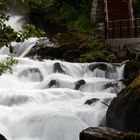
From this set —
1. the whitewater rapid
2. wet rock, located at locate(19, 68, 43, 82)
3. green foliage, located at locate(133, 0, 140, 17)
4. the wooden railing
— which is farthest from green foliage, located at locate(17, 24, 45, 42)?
green foliage, located at locate(133, 0, 140, 17)

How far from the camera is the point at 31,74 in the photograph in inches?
723

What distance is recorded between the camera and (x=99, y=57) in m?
20.1

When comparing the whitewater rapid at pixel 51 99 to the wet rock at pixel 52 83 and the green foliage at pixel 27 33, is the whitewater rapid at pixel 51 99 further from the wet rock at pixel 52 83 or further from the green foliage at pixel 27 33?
the green foliage at pixel 27 33

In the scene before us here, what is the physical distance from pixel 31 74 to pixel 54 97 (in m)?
3.18

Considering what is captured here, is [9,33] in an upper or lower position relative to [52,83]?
upper

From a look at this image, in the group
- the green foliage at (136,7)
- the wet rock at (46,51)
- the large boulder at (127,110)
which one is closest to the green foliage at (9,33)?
the large boulder at (127,110)

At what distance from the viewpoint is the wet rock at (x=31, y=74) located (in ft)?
59.7

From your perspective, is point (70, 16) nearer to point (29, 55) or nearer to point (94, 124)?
point (29, 55)

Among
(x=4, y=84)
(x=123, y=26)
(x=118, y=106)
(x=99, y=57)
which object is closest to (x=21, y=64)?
(x=4, y=84)

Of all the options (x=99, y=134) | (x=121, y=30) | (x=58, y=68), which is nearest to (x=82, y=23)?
(x=121, y=30)

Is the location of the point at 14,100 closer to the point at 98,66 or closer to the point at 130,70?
the point at 98,66

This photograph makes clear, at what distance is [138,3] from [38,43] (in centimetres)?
711

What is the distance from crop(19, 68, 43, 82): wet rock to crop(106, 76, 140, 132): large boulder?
698cm

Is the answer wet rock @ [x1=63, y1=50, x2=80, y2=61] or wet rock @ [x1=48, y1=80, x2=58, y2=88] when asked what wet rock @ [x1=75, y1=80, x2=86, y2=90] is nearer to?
wet rock @ [x1=48, y1=80, x2=58, y2=88]
